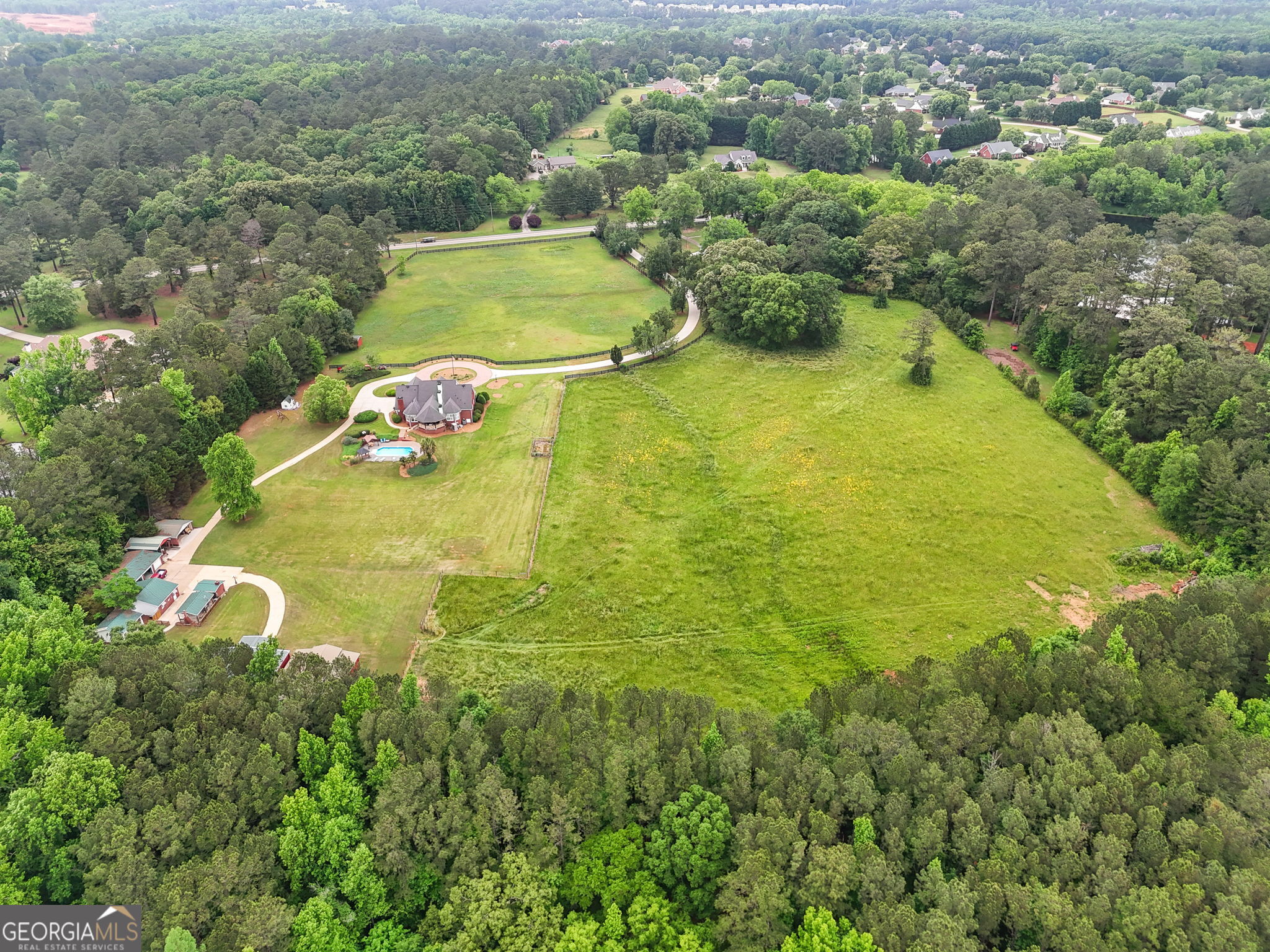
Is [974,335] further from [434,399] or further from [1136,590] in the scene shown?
[434,399]

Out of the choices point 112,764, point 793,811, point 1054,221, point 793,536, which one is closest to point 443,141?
point 1054,221

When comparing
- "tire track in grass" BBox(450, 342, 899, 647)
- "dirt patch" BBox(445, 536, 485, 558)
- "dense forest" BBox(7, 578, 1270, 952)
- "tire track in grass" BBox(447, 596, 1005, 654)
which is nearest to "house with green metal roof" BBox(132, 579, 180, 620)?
"dense forest" BBox(7, 578, 1270, 952)

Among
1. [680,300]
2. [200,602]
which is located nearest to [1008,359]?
[680,300]

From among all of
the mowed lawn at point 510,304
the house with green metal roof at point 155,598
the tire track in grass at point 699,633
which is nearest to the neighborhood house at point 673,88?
the mowed lawn at point 510,304

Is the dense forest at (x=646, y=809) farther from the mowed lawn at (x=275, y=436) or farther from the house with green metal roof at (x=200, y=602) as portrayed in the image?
the mowed lawn at (x=275, y=436)

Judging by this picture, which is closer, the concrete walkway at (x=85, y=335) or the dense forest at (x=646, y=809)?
the dense forest at (x=646, y=809)

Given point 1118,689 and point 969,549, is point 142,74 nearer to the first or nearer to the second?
point 969,549
